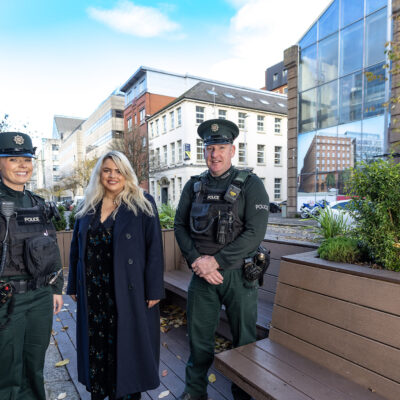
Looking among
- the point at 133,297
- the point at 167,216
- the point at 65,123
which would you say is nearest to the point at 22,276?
the point at 133,297

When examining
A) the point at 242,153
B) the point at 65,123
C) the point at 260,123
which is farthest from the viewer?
the point at 65,123

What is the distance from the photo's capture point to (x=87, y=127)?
178ft

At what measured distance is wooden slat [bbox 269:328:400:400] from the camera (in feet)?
5.57

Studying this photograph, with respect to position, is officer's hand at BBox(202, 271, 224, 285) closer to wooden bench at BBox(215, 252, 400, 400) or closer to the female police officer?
wooden bench at BBox(215, 252, 400, 400)

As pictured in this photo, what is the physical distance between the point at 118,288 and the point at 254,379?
107 centimetres

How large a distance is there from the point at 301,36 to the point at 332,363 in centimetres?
1803

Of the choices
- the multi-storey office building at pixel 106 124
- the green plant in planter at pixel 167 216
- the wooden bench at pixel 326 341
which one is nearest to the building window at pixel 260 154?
the multi-storey office building at pixel 106 124

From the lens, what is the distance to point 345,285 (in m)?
2.00

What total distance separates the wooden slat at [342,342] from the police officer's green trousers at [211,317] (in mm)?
252

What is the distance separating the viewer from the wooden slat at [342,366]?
170 cm

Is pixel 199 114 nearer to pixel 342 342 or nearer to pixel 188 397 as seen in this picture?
pixel 188 397

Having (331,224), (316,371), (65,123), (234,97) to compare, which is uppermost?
(65,123)

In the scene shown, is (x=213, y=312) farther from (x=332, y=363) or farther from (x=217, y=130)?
(x=217, y=130)

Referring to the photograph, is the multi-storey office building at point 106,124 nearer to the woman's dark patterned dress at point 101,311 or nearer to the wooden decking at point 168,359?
the wooden decking at point 168,359
